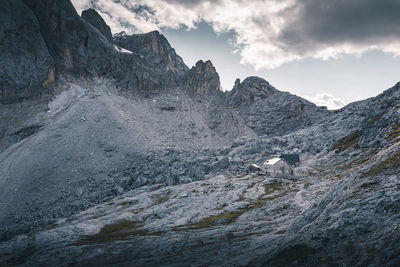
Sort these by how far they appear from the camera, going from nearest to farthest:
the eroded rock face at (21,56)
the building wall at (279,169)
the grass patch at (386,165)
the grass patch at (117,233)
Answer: the grass patch at (386,165) < the grass patch at (117,233) < the building wall at (279,169) < the eroded rock face at (21,56)

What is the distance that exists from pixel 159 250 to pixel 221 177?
5521 centimetres

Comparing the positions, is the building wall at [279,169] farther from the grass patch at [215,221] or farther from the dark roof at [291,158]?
the grass patch at [215,221]

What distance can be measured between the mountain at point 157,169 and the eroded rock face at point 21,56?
0.57 meters

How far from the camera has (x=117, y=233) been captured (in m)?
51.0

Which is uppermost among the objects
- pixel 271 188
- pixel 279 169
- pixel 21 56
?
pixel 21 56

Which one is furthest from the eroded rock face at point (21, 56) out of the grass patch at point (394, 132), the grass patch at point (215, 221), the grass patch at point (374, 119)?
the grass patch at point (374, 119)

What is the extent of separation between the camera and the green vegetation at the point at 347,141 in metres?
98.7

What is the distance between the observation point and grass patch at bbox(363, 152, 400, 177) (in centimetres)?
2640

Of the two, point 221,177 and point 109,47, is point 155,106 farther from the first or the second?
point 221,177

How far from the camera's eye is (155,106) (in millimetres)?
161250

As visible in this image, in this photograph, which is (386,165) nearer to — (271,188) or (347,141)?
(271,188)

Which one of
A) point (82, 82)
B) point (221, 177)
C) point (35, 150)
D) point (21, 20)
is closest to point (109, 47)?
point (82, 82)

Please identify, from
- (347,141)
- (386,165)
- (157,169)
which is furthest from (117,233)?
(347,141)

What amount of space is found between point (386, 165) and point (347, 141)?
288ft
